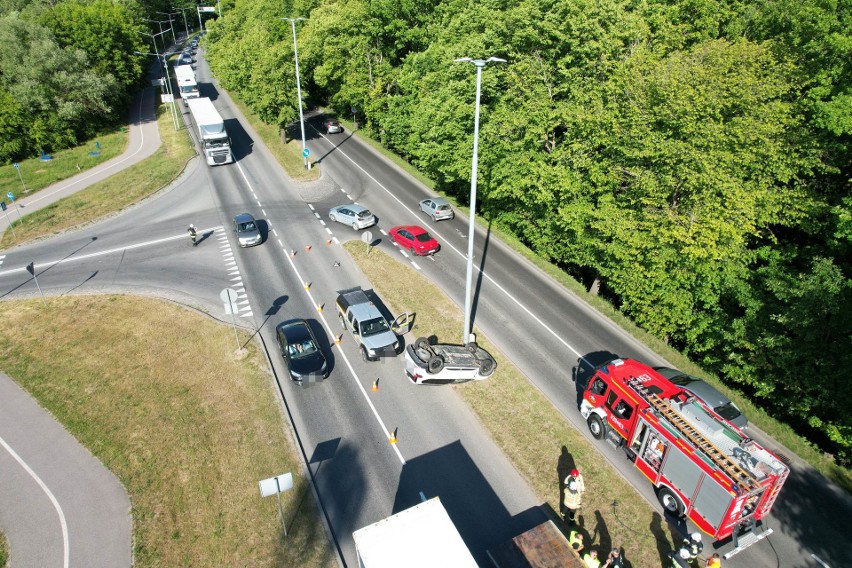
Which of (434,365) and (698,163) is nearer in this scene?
(434,365)

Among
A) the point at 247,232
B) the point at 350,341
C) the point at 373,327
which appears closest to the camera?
the point at 373,327

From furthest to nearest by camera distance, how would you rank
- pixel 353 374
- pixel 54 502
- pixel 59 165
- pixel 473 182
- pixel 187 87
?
pixel 187 87 → pixel 59 165 → pixel 353 374 → pixel 473 182 → pixel 54 502

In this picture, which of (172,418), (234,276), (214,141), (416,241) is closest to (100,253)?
(234,276)

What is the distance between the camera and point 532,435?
20203mm

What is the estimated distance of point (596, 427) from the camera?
20.0 m

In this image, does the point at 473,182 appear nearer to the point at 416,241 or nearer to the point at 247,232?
the point at 416,241

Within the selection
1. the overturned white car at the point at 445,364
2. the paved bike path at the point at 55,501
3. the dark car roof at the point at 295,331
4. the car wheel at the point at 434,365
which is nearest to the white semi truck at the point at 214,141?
the dark car roof at the point at 295,331

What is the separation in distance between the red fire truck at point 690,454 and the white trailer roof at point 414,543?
799cm

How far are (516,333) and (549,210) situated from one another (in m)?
9.74

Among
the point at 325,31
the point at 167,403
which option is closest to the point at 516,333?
the point at 167,403

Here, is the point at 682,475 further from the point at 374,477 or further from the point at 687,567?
the point at 374,477

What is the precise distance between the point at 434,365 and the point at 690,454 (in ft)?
33.2

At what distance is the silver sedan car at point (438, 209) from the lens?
124ft

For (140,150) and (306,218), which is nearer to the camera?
(306,218)
